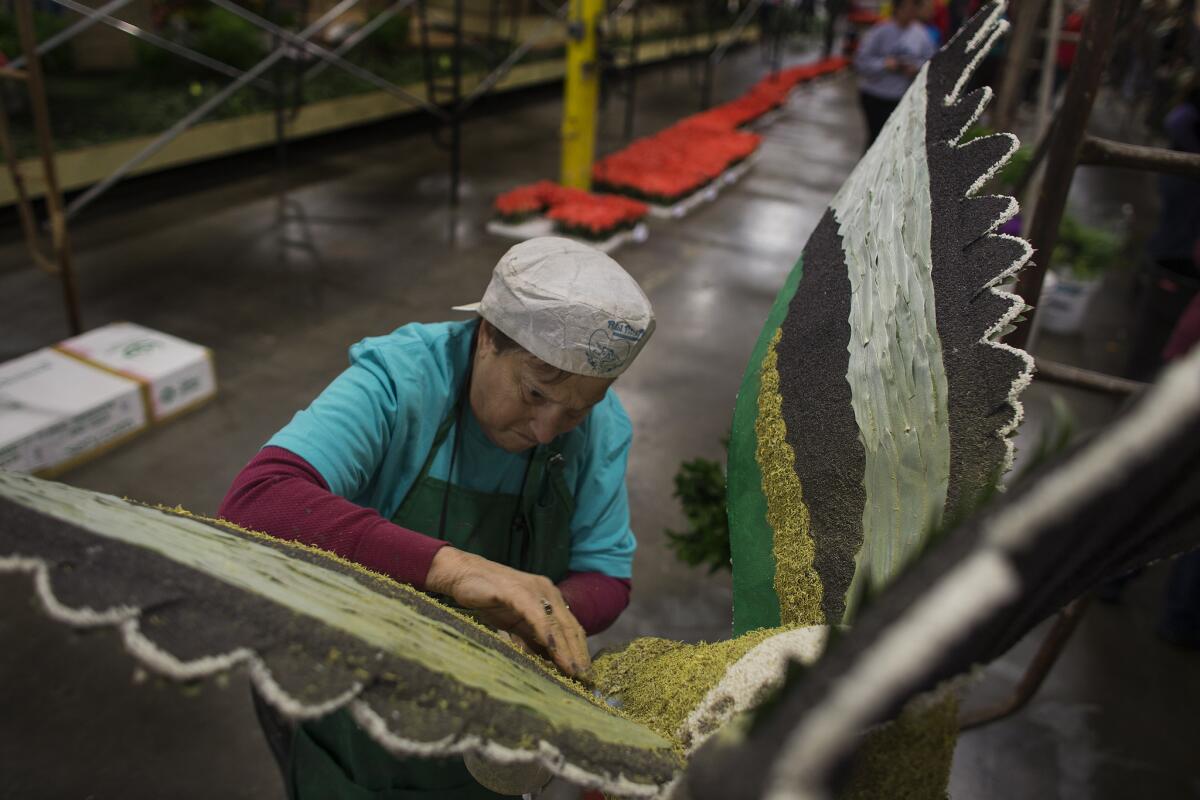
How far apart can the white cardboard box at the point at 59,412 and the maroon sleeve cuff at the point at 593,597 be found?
7.77 feet

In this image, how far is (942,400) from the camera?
32.9 inches

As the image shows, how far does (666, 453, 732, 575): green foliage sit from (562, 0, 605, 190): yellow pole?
Answer: 4.12 metres

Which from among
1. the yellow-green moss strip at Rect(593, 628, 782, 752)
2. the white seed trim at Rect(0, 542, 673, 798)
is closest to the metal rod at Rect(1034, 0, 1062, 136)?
the yellow-green moss strip at Rect(593, 628, 782, 752)

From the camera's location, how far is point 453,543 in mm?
1401

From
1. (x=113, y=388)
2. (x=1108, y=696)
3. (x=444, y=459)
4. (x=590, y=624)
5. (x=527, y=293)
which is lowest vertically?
(x=1108, y=696)

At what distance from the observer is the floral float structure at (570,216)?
5574 mm

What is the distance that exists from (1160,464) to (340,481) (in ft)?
3.33

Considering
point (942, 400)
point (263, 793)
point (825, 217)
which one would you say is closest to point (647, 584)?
point (263, 793)

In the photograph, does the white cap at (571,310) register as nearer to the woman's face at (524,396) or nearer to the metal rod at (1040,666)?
the woman's face at (524,396)

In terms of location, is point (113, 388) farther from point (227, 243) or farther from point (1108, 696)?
point (1108, 696)

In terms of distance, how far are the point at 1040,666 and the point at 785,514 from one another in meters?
1.44

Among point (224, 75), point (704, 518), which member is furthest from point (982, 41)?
point (224, 75)

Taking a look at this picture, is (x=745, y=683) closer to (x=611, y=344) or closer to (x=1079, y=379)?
(x=611, y=344)

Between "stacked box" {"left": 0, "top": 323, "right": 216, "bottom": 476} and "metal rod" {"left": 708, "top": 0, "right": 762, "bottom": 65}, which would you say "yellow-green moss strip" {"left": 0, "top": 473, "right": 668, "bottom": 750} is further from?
"metal rod" {"left": 708, "top": 0, "right": 762, "bottom": 65}
